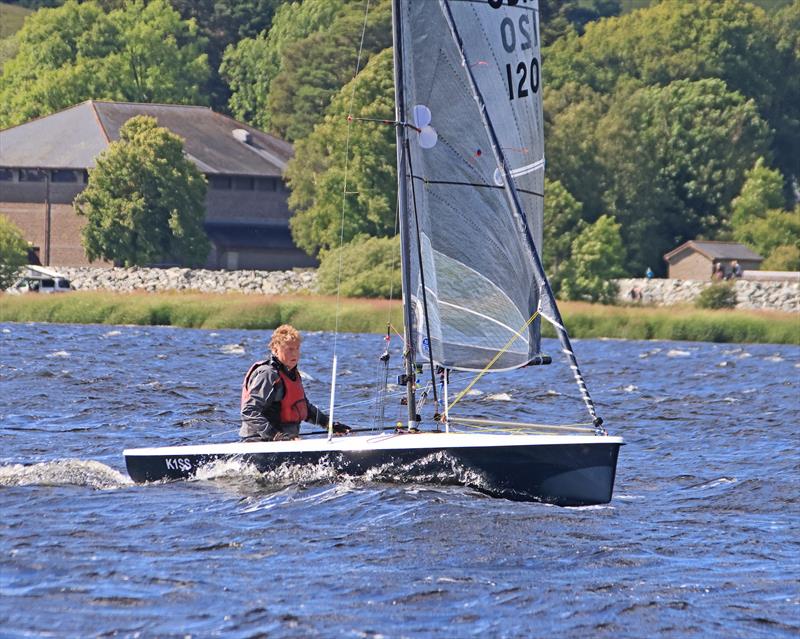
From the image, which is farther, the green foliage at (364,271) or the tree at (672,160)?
the tree at (672,160)

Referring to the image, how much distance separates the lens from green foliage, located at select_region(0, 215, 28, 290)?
69.8 m

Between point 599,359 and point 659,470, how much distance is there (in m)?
23.7

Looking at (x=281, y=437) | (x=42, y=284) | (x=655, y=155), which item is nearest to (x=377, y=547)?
(x=281, y=437)

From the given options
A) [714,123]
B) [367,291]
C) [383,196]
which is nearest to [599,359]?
[367,291]

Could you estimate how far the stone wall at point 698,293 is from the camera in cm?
7625

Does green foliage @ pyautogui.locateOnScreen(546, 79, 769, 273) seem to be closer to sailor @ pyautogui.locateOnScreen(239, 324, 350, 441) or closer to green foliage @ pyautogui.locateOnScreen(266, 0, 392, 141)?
green foliage @ pyautogui.locateOnScreen(266, 0, 392, 141)

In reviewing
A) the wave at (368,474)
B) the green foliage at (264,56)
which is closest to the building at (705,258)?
the green foliage at (264,56)

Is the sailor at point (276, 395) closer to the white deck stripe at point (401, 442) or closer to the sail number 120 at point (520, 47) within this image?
the white deck stripe at point (401, 442)

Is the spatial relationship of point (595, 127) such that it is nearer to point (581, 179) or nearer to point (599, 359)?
point (581, 179)

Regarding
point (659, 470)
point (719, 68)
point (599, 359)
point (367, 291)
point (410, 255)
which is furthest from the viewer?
point (719, 68)

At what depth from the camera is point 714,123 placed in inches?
3703

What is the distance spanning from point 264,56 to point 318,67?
14.9 metres

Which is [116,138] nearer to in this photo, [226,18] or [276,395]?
[226,18]

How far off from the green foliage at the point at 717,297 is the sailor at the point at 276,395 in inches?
2253
